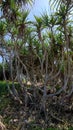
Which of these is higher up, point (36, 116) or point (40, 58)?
point (40, 58)

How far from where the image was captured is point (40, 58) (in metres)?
14.3

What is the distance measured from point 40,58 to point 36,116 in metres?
2.12

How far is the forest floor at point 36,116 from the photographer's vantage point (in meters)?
13.1

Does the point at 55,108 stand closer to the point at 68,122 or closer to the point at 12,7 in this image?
the point at 68,122

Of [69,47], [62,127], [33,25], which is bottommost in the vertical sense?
[62,127]

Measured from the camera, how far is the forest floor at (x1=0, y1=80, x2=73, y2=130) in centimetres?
1312

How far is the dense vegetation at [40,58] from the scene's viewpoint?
1334cm

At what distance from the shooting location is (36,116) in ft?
45.0

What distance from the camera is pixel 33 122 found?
13.3 metres

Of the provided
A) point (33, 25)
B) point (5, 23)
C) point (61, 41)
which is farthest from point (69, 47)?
point (5, 23)

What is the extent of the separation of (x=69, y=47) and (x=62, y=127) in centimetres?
284

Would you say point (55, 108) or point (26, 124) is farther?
point (55, 108)

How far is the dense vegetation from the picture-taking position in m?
13.3

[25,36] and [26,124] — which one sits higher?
[25,36]
